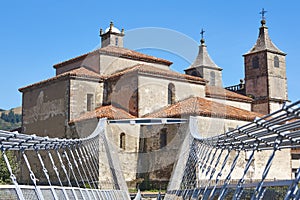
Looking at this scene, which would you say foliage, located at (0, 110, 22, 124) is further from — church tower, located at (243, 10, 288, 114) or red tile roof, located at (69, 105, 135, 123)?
red tile roof, located at (69, 105, 135, 123)

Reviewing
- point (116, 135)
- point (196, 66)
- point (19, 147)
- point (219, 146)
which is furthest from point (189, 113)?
point (196, 66)

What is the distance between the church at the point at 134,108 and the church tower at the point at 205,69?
12.0m

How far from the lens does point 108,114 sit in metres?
28.3

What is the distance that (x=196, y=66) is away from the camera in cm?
5034

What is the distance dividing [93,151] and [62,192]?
1364 centimetres

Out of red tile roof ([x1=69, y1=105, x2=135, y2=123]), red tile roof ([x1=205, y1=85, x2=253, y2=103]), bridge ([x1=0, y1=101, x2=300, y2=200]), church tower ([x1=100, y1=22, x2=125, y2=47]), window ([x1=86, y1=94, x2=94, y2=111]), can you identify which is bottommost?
bridge ([x1=0, y1=101, x2=300, y2=200])

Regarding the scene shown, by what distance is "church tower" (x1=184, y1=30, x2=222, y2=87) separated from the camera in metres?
49.9

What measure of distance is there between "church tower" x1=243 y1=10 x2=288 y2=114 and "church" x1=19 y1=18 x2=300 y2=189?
224 inches

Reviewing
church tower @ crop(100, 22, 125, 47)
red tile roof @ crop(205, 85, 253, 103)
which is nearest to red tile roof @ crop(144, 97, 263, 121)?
red tile roof @ crop(205, 85, 253, 103)

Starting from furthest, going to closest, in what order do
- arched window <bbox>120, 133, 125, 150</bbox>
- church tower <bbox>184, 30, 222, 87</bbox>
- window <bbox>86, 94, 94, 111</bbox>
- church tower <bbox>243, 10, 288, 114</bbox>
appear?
church tower <bbox>184, 30, 222, 87</bbox> → church tower <bbox>243, 10, 288, 114</bbox> → window <bbox>86, 94, 94, 111</bbox> → arched window <bbox>120, 133, 125, 150</bbox>

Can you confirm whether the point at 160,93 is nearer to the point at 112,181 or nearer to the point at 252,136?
the point at 112,181

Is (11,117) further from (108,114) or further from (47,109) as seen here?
(108,114)

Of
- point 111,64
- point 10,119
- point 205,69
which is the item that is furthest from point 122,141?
point 10,119

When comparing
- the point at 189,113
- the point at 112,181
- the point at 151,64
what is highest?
the point at 151,64
